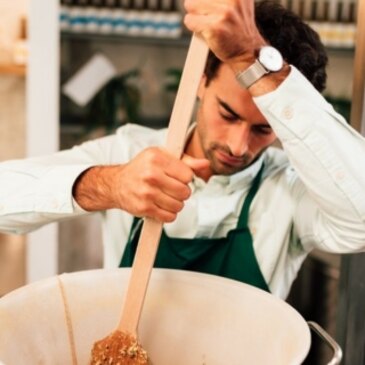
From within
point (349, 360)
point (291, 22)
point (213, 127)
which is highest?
point (291, 22)

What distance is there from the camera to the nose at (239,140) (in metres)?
0.97

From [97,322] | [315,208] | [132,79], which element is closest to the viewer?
[97,322]

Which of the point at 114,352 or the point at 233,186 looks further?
the point at 233,186

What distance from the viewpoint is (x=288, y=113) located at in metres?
0.77

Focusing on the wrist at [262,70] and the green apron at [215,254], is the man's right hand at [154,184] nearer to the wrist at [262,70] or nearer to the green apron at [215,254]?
the wrist at [262,70]

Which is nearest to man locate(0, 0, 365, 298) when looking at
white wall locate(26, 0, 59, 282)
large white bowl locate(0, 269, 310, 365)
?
large white bowl locate(0, 269, 310, 365)

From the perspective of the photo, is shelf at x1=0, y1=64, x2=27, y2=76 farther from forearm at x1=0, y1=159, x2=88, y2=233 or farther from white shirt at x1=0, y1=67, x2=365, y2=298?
forearm at x1=0, y1=159, x2=88, y2=233

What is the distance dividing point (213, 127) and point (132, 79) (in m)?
1.83

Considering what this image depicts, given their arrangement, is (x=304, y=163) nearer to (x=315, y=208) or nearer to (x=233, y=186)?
(x=315, y=208)

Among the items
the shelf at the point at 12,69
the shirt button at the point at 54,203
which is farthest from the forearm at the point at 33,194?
the shelf at the point at 12,69

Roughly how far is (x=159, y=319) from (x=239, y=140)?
0.32 m

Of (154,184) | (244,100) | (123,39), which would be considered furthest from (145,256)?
(123,39)

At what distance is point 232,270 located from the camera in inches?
41.5

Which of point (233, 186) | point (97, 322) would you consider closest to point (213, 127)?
point (233, 186)
